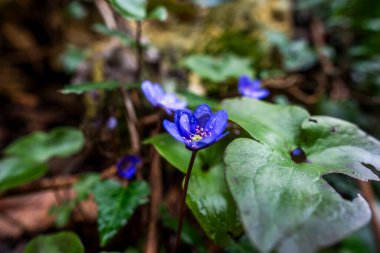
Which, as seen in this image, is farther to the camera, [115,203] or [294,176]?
[115,203]

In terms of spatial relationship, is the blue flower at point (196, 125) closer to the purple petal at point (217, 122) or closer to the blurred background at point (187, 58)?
the purple petal at point (217, 122)

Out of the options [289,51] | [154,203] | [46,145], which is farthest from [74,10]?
[154,203]

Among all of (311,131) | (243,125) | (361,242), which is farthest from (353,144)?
(361,242)

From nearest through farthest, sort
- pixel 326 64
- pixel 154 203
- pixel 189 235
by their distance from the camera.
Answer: pixel 189 235 < pixel 154 203 < pixel 326 64

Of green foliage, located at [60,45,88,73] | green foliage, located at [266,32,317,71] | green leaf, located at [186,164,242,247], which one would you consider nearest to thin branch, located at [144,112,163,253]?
green leaf, located at [186,164,242,247]

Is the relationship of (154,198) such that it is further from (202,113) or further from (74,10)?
(74,10)

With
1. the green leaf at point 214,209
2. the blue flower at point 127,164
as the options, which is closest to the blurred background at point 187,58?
the blue flower at point 127,164

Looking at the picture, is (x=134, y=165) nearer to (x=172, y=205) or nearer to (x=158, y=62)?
(x=172, y=205)
